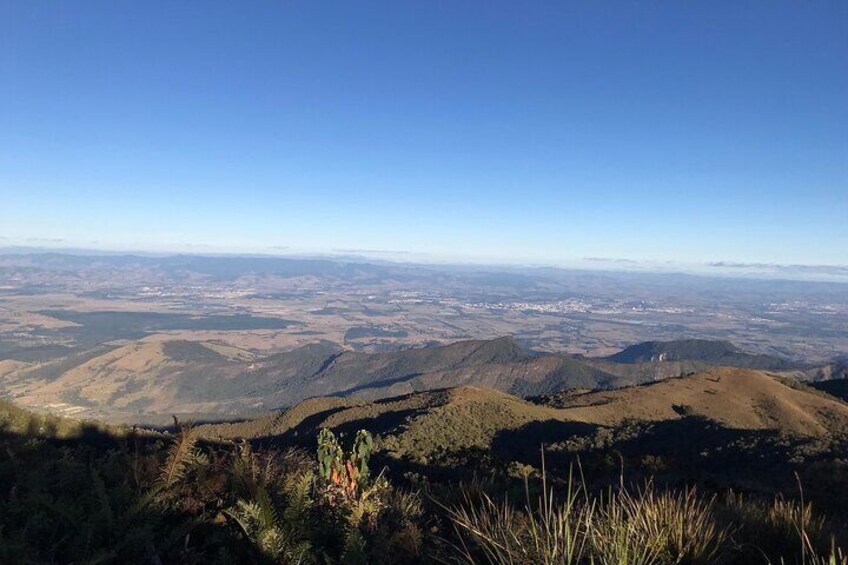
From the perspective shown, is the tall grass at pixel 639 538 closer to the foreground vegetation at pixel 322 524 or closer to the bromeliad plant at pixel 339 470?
the foreground vegetation at pixel 322 524

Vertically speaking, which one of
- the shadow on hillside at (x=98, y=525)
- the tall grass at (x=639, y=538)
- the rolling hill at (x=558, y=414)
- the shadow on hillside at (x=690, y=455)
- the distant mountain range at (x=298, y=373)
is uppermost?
the tall grass at (x=639, y=538)

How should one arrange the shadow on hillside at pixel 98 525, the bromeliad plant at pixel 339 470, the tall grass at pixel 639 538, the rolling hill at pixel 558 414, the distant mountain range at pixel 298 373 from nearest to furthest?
the tall grass at pixel 639 538 → the shadow on hillside at pixel 98 525 → the bromeliad plant at pixel 339 470 → the rolling hill at pixel 558 414 → the distant mountain range at pixel 298 373

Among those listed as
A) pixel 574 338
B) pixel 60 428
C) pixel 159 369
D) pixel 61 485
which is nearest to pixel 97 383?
pixel 159 369

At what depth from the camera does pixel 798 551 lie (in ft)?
13.9

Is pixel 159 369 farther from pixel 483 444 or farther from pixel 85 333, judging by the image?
pixel 483 444

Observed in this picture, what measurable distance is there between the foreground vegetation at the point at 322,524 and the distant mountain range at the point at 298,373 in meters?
74.8

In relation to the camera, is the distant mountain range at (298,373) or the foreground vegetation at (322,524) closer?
the foreground vegetation at (322,524)

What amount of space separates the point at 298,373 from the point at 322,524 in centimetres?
12272

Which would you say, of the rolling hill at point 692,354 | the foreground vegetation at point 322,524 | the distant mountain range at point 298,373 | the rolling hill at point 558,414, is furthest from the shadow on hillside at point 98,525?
the rolling hill at point 692,354

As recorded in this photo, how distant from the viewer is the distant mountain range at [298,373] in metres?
89.0

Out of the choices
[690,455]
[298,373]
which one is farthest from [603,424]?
[298,373]

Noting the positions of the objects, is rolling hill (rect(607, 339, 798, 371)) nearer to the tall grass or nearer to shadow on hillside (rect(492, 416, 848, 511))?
shadow on hillside (rect(492, 416, 848, 511))

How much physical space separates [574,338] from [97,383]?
494 ft

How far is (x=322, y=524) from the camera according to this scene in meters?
5.18
